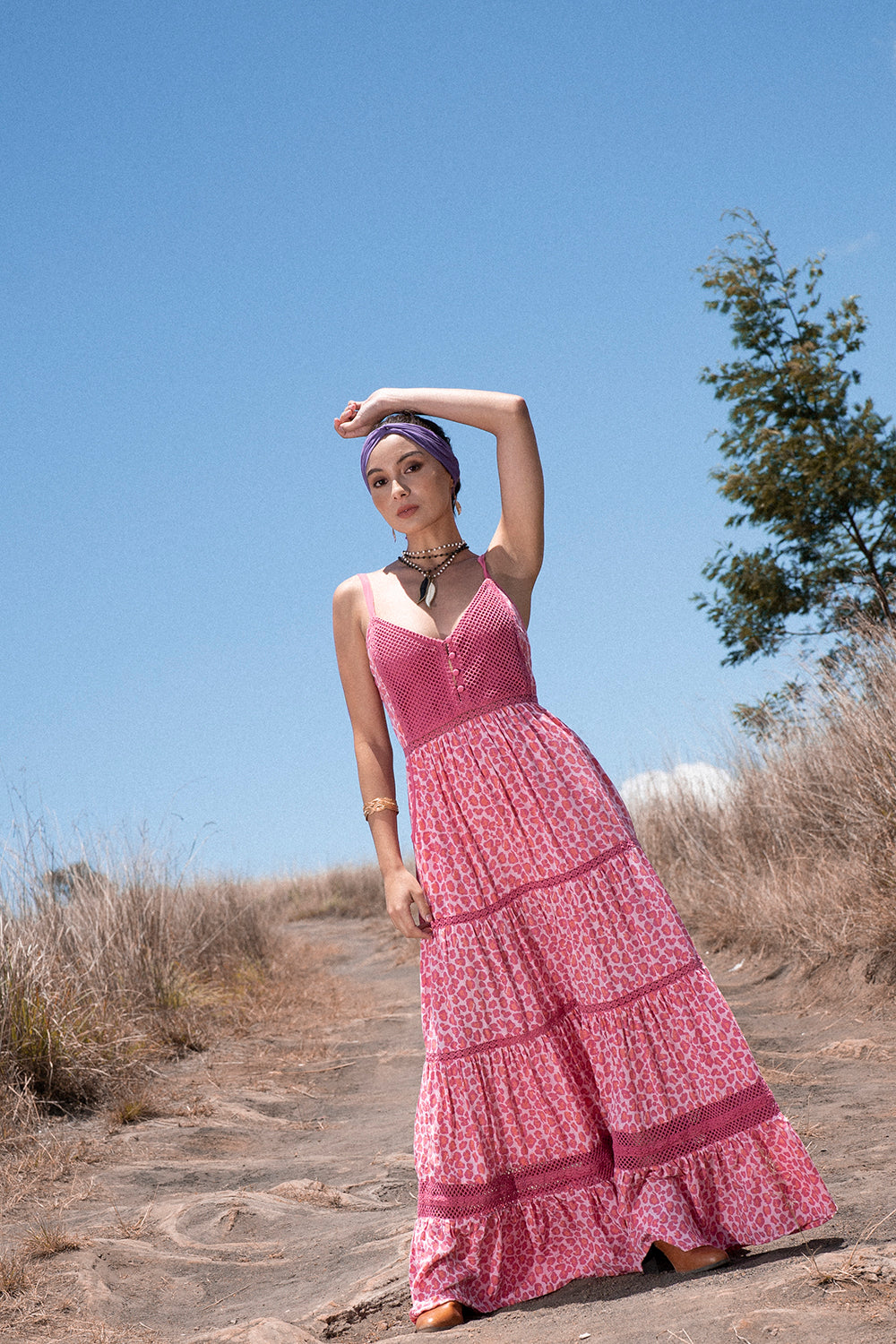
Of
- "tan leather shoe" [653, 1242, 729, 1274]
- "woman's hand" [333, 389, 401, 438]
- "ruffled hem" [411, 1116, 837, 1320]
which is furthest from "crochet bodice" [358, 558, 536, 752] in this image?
"tan leather shoe" [653, 1242, 729, 1274]

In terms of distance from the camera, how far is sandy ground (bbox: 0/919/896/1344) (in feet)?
6.15

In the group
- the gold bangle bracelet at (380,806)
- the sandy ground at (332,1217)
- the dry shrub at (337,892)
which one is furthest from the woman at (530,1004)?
the dry shrub at (337,892)

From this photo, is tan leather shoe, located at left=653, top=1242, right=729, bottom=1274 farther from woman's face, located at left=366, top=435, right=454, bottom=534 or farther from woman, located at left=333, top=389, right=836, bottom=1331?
woman's face, located at left=366, top=435, right=454, bottom=534

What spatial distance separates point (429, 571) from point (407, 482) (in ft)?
0.77

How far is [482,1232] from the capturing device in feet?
7.59

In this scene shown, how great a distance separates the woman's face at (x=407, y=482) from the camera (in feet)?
8.86

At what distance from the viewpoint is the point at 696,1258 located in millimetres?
2172

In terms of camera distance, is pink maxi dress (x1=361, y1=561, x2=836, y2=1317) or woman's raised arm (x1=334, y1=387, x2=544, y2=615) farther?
woman's raised arm (x1=334, y1=387, x2=544, y2=615)

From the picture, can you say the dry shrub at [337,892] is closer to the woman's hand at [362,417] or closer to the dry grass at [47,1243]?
the dry grass at [47,1243]

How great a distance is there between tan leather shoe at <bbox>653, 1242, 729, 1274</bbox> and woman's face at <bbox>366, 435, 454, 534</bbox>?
1.75 meters

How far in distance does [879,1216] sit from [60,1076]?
149 inches

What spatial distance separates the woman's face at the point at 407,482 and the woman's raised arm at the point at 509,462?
0.40 feet

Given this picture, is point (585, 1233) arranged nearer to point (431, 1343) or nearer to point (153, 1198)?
point (431, 1343)

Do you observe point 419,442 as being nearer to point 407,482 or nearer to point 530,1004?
point 407,482
